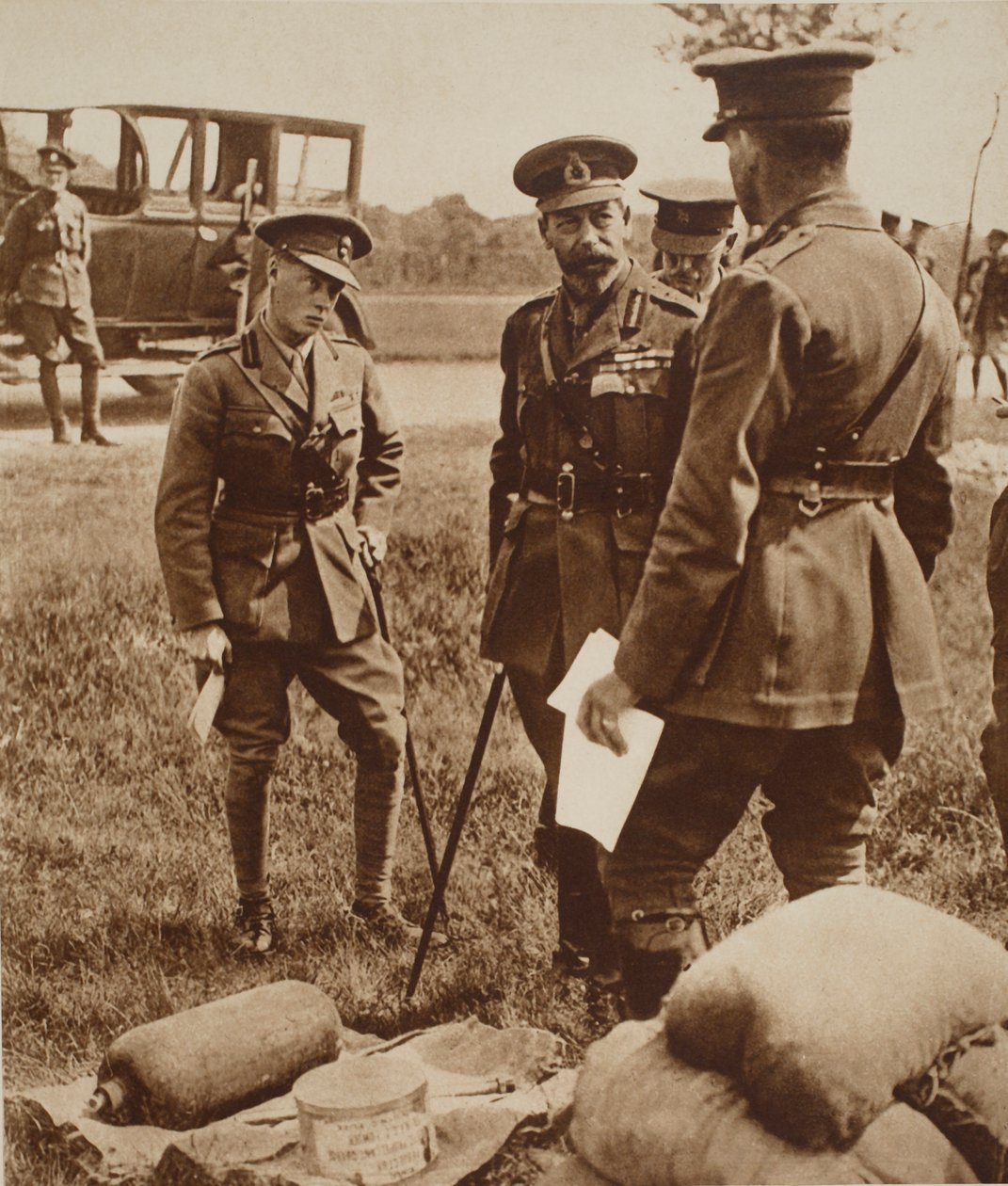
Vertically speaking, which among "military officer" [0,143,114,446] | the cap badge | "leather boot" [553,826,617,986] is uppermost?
the cap badge

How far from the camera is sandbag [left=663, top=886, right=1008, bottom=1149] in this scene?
7.45ft

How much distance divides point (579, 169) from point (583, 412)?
1.88 feet

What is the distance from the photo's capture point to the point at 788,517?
7.89 feet

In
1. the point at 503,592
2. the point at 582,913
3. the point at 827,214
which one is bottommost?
the point at 582,913

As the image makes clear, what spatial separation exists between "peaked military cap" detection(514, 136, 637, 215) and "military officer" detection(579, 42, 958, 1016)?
55 centimetres

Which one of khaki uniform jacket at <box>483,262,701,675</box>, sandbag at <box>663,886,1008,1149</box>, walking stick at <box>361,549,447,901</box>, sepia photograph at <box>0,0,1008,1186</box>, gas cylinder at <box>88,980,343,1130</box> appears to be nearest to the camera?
sandbag at <box>663,886,1008,1149</box>

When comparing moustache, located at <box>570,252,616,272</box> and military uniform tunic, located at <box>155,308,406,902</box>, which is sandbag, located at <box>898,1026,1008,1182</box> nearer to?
military uniform tunic, located at <box>155,308,406,902</box>

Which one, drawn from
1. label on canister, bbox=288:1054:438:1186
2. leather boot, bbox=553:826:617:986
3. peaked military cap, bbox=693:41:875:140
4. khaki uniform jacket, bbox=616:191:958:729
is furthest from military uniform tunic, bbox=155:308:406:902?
peaked military cap, bbox=693:41:875:140

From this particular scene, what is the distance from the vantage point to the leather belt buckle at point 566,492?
300 centimetres

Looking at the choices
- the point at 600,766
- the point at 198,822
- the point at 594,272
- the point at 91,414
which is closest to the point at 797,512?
the point at 600,766

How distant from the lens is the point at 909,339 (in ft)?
7.82

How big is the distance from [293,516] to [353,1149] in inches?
58.9

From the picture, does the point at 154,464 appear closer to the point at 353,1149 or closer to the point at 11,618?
the point at 11,618

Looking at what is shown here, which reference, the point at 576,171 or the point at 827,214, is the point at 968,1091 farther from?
the point at 576,171
